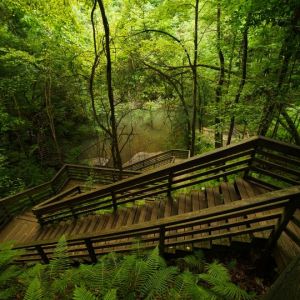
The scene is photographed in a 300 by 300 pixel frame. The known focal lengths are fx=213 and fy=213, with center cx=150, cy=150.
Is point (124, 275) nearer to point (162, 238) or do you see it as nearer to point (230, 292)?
point (162, 238)

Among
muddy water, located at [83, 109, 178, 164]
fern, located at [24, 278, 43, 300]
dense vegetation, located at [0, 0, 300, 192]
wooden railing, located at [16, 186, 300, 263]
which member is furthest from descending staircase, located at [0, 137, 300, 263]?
muddy water, located at [83, 109, 178, 164]

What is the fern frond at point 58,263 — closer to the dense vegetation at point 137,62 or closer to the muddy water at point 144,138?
the dense vegetation at point 137,62

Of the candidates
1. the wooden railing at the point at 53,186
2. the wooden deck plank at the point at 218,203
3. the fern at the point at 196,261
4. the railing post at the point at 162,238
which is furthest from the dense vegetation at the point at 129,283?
the wooden railing at the point at 53,186

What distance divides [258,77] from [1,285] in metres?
6.92

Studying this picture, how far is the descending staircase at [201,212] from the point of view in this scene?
2.69 meters

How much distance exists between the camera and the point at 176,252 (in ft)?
11.4

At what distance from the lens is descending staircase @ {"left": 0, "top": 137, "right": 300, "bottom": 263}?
8.82 ft

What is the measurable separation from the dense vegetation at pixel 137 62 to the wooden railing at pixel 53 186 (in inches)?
36.4

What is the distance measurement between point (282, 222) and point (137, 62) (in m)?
8.81

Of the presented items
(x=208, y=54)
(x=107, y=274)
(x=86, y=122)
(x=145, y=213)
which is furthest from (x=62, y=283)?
(x=86, y=122)

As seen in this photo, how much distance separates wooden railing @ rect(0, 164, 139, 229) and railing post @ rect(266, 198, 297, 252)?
20.9 feet

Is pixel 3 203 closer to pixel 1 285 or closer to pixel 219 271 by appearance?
pixel 1 285

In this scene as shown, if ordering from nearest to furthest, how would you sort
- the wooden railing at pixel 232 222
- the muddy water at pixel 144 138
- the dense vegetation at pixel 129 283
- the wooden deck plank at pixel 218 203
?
the dense vegetation at pixel 129 283
the wooden railing at pixel 232 222
the wooden deck plank at pixel 218 203
the muddy water at pixel 144 138

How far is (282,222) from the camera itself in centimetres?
261
